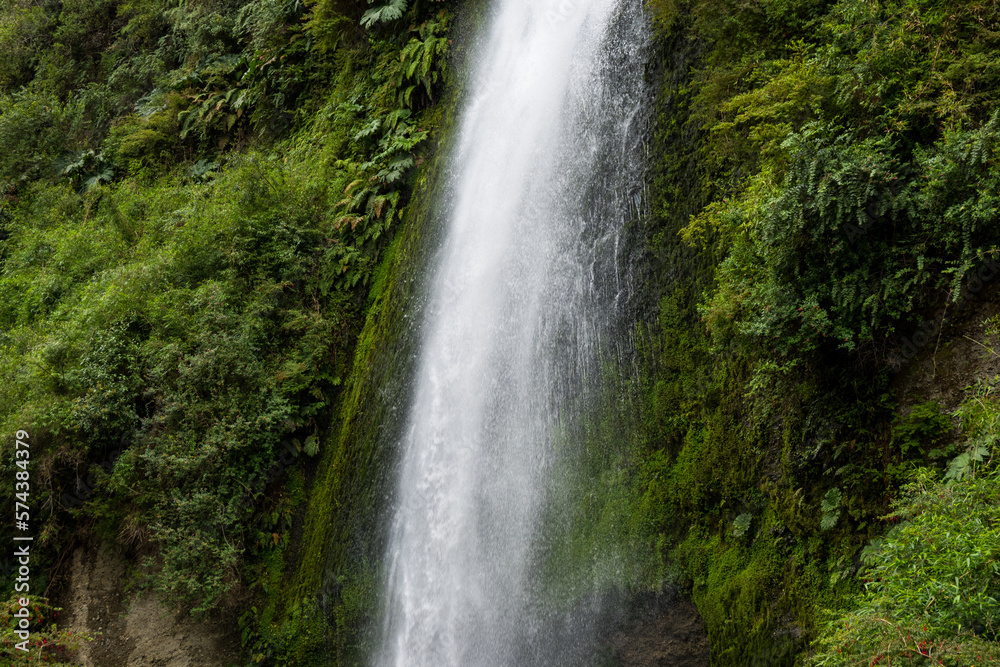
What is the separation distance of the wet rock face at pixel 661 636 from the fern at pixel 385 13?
7.83m

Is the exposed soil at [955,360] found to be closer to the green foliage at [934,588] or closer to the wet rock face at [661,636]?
the green foliage at [934,588]

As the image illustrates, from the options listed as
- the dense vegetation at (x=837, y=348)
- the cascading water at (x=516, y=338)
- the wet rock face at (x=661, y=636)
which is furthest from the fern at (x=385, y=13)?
the wet rock face at (x=661, y=636)

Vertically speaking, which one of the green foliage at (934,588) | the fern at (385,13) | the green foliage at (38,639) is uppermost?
the fern at (385,13)

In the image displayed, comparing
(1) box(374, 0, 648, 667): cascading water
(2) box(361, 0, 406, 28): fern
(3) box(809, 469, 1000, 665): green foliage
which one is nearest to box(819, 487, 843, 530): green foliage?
(3) box(809, 469, 1000, 665): green foliage

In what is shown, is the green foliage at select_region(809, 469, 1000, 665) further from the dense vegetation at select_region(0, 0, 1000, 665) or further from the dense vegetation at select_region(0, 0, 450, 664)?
the dense vegetation at select_region(0, 0, 450, 664)

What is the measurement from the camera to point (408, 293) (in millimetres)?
7324

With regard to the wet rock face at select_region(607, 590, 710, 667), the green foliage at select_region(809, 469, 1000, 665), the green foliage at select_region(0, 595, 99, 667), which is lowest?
the wet rock face at select_region(607, 590, 710, 667)

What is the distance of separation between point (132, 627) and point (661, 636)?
5.79m

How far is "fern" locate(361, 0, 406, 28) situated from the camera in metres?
8.86

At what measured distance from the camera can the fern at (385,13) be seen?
8.86 m

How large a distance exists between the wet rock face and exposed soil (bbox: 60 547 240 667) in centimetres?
437

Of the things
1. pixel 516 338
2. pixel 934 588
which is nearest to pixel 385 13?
pixel 516 338

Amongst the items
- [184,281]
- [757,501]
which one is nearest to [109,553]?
[184,281]

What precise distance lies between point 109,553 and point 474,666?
4.89m
